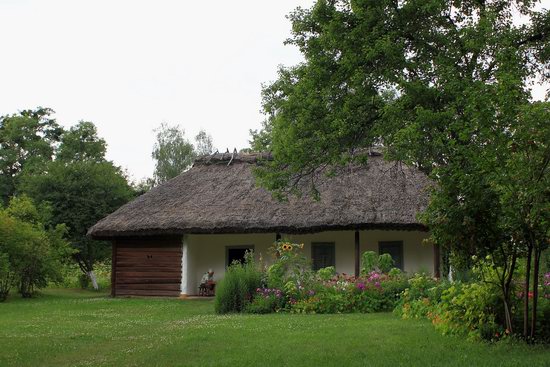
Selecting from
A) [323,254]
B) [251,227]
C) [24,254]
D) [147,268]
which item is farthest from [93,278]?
[323,254]

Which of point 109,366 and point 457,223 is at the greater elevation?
point 457,223

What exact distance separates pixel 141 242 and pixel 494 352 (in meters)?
15.6

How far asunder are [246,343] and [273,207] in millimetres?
11566

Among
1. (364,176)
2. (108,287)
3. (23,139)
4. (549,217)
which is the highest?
(23,139)

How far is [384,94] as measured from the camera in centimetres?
1258

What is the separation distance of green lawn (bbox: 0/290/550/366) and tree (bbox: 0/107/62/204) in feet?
84.9

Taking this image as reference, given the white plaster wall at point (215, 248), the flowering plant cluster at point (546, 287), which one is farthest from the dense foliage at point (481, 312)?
the white plaster wall at point (215, 248)

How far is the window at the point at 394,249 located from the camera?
20500mm

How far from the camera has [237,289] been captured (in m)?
13.4

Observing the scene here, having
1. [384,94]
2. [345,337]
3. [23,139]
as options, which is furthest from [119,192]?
[345,337]

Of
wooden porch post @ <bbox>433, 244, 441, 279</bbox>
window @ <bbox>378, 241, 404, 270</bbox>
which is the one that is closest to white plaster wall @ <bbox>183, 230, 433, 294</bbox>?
window @ <bbox>378, 241, 404, 270</bbox>

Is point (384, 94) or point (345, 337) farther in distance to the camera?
point (384, 94)

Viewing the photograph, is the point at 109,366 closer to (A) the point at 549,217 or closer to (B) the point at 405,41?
(A) the point at 549,217

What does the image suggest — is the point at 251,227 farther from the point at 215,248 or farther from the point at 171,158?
the point at 171,158
